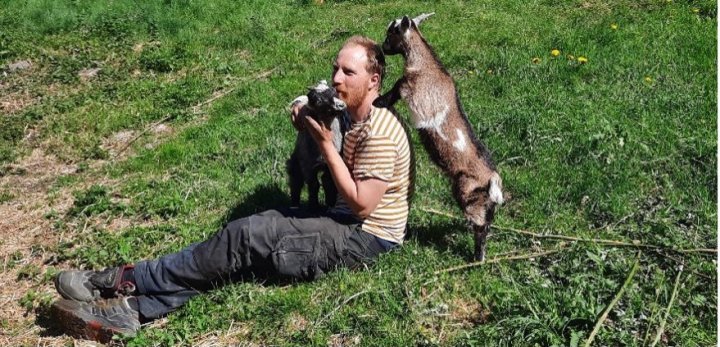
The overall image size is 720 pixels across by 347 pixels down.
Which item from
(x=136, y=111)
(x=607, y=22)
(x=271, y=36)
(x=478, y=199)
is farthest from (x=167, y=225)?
(x=607, y=22)

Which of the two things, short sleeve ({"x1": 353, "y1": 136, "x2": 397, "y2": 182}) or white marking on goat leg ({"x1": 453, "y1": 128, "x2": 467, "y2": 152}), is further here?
white marking on goat leg ({"x1": 453, "y1": 128, "x2": 467, "y2": 152})

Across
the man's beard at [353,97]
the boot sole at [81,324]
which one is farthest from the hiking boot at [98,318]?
the man's beard at [353,97]

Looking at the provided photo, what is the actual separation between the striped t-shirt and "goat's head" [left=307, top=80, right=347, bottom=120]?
0.65ft

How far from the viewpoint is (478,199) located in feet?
13.3

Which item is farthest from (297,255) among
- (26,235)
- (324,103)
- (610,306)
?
(26,235)

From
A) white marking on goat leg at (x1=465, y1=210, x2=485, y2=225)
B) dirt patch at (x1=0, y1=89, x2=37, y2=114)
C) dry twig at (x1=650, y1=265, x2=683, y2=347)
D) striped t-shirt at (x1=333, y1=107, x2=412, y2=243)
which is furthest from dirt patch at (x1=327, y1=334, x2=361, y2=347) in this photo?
dirt patch at (x1=0, y1=89, x2=37, y2=114)

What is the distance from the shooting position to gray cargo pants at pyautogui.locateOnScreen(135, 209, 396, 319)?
3.82 metres

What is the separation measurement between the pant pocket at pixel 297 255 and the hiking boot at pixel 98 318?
78 cm

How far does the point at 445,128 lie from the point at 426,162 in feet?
3.62

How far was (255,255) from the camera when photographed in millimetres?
3838

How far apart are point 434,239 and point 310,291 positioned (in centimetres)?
84

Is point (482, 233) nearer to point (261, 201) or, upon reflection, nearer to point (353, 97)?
point (353, 97)

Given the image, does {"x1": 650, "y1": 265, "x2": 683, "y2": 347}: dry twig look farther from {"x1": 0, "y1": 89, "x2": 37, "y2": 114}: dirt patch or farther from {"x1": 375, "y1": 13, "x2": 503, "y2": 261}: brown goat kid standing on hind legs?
{"x1": 0, "y1": 89, "x2": 37, "y2": 114}: dirt patch

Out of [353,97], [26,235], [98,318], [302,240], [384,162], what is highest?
[353,97]
